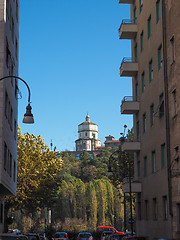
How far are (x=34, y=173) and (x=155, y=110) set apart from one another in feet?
81.6

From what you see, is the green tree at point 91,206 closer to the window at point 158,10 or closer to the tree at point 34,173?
the tree at point 34,173

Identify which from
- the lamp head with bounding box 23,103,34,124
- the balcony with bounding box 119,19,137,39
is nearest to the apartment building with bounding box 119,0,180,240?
the balcony with bounding box 119,19,137,39

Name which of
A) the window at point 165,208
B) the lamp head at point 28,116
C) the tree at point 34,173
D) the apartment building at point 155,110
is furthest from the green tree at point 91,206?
the lamp head at point 28,116

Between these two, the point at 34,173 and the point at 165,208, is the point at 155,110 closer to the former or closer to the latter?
the point at 165,208

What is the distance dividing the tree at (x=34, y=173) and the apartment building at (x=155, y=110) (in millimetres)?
17469

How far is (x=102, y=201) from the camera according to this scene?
89.0 meters

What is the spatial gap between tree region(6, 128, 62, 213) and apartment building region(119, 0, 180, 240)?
1747 cm

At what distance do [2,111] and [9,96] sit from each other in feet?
14.9

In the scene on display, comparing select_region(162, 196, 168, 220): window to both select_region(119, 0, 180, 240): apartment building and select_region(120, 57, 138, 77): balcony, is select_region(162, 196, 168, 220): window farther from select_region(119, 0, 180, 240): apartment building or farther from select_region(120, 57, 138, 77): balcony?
select_region(120, 57, 138, 77): balcony

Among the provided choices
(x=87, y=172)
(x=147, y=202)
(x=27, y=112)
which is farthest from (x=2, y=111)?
(x=87, y=172)

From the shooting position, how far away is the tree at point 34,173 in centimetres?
5091

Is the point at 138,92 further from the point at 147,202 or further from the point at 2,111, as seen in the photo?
the point at 2,111

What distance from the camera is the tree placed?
50.9 m

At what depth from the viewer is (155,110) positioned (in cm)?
2962
